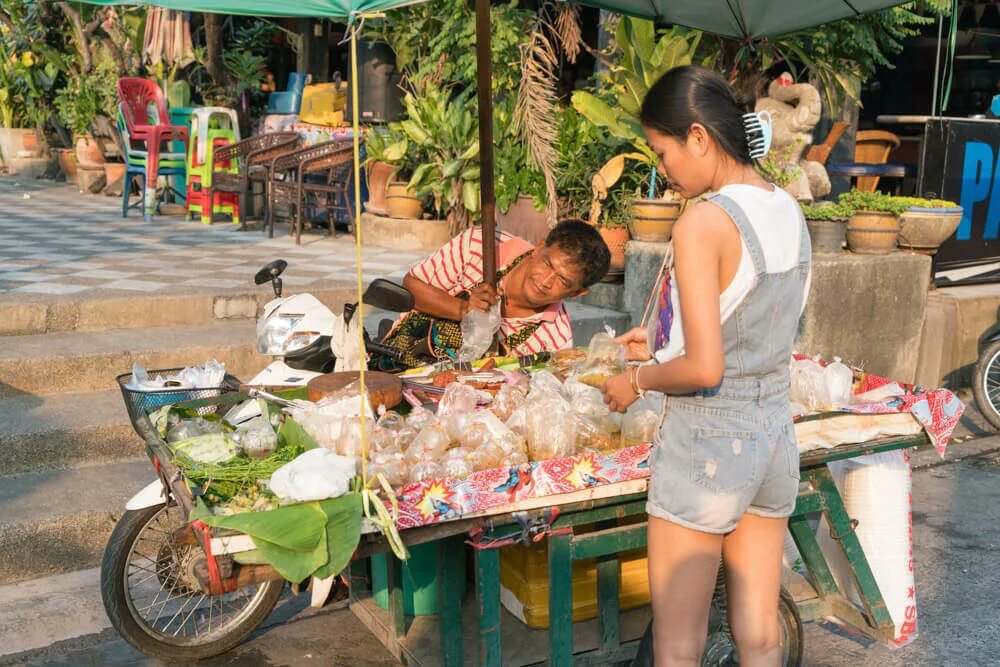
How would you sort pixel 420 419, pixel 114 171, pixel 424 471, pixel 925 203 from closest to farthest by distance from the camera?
pixel 424 471
pixel 420 419
pixel 925 203
pixel 114 171

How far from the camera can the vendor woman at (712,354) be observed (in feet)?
7.16

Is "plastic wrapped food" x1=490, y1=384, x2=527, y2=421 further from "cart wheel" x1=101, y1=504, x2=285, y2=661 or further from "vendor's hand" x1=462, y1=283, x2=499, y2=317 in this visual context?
"cart wheel" x1=101, y1=504, x2=285, y2=661

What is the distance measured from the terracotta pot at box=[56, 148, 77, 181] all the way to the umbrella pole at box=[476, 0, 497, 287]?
1227 centimetres

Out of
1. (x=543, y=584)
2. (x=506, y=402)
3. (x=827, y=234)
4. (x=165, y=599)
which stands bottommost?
(x=165, y=599)

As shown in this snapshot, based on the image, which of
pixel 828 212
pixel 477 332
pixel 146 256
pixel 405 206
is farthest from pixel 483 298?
pixel 405 206

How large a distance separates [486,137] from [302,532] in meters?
2.04

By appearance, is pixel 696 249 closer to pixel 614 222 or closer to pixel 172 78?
pixel 614 222

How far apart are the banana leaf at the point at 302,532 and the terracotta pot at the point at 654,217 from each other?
14.8 ft

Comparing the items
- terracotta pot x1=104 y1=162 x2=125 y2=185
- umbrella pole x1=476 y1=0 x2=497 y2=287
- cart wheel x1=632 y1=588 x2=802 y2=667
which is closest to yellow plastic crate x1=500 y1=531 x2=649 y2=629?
cart wheel x1=632 y1=588 x2=802 y2=667

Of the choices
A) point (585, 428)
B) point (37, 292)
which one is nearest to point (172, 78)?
point (37, 292)

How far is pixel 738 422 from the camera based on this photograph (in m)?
2.30

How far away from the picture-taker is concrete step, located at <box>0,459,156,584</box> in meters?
4.00

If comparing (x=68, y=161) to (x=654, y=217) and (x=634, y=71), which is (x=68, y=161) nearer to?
(x=634, y=71)

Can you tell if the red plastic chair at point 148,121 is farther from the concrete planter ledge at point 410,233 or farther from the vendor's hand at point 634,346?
the vendor's hand at point 634,346
